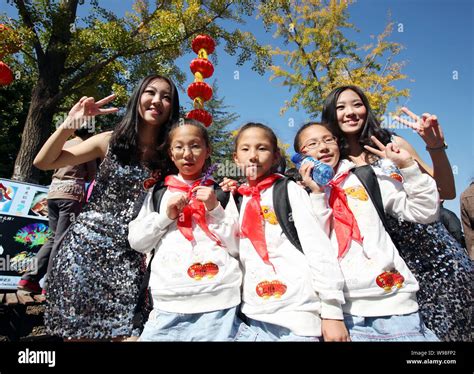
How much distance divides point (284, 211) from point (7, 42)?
20.0ft

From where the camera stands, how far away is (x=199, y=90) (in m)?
4.36

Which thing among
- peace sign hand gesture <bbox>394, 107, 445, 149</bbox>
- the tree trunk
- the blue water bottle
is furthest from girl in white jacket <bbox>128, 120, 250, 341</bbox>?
the tree trunk

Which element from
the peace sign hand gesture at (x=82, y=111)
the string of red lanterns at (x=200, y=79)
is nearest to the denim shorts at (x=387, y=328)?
the peace sign hand gesture at (x=82, y=111)

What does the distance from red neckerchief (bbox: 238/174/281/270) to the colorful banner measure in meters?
2.96

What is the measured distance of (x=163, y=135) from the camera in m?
2.13

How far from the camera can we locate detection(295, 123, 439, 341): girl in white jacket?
1474mm

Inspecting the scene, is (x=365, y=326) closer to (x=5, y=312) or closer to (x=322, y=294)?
(x=322, y=294)

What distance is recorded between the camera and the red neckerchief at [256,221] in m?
1.55

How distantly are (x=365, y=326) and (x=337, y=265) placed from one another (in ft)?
0.95

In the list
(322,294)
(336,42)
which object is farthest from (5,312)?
(336,42)

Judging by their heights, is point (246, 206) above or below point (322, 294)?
above

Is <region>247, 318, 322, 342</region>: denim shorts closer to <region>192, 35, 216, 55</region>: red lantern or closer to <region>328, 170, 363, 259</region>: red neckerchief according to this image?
<region>328, 170, 363, 259</region>: red neckerchief

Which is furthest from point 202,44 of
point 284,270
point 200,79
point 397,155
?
point 284,270

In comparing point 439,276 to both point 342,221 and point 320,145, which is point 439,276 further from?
point 320,145
